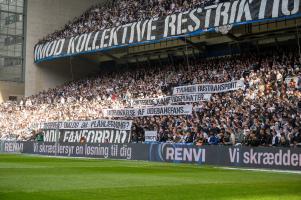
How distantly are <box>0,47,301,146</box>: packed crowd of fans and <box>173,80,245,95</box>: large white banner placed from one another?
0.43 m

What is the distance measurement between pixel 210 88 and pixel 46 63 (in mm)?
28625

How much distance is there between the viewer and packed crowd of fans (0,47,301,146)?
1160 inches

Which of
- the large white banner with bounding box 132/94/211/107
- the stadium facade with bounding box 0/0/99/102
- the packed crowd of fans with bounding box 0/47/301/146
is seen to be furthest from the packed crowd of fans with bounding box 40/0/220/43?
the large white banner with bounding box 132/94/211/107

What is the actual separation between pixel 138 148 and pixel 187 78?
12.4m

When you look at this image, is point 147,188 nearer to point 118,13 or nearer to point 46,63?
point 118,13

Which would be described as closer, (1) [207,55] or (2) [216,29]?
(2) [216,29]

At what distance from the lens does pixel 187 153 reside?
2992cm

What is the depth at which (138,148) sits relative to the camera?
33219mm

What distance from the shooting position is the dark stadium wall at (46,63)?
62219 mm

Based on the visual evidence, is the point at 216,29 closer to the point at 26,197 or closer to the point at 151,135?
the point at 151,135

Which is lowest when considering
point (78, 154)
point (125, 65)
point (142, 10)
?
point (78, 154)

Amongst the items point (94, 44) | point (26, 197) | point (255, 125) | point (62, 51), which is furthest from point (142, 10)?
point (26, 197)

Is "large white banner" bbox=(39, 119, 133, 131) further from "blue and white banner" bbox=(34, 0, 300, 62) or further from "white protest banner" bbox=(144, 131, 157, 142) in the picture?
"blue and white banner" bbox=(34, 0, 300, 62)

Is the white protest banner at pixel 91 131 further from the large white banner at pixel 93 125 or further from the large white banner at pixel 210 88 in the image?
the large white banner at pixel 210 88
